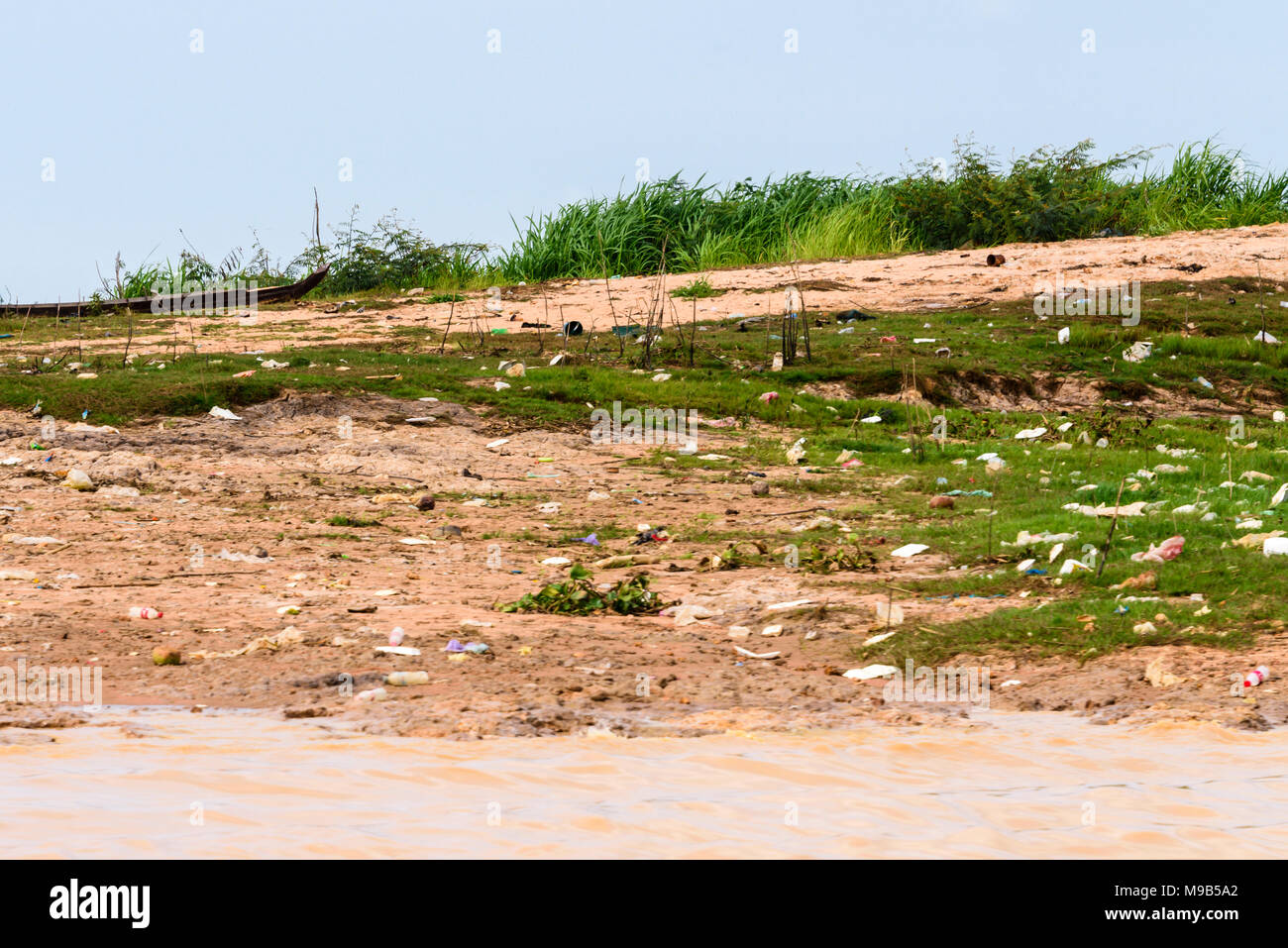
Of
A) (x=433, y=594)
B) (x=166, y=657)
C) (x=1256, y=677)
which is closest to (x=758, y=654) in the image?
(x=433, y=594)

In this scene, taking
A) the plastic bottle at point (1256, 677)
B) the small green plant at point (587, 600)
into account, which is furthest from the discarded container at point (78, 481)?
the plastic bottle at point (1256, 677)

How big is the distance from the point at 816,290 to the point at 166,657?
10.7 metres

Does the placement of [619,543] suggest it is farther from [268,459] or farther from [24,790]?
[24,790]

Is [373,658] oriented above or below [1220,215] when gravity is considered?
below

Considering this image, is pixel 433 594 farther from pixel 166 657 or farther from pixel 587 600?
pixel 166 657

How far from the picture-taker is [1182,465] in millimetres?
7457

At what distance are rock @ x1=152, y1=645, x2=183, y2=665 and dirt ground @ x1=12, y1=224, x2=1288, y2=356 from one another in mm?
7503

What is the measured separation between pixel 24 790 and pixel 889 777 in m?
2.17

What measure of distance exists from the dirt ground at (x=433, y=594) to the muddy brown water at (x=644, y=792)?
0.21 metres

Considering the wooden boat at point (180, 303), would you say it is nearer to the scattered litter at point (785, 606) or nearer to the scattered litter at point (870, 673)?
the scattered litter at point (785, 606)

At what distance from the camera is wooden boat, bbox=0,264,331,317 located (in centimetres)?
1507

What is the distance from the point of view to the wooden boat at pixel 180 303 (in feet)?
49.4
